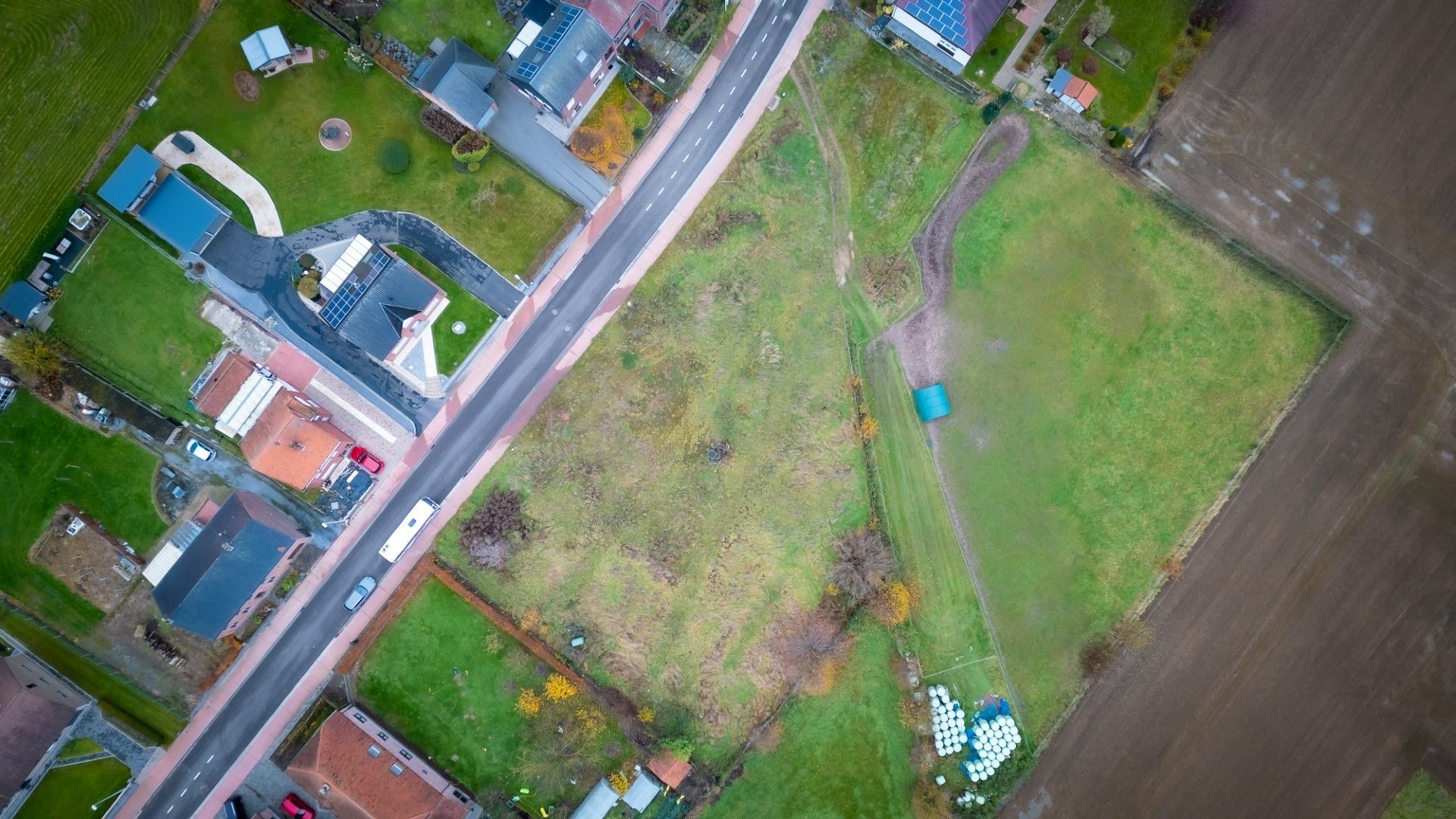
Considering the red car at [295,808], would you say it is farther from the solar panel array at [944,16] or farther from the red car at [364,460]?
the solar panel array at [944,16]

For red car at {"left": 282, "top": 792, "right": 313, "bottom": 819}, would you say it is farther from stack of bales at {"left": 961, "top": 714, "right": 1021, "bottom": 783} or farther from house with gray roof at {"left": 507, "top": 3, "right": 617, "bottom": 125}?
house with gray roof at {"left": 507, "top": 3, "right": 617, "bottom": 125}

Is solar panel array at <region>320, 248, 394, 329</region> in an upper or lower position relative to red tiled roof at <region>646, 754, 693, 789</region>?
upper

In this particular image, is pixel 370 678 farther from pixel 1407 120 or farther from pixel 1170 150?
pixel 1407 120

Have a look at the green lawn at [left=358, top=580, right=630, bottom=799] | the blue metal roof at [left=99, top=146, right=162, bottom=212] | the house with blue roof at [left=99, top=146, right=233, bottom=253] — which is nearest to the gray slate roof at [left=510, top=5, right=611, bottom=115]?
the house with blue roof at [left=99, top=146, right=233, bottom=253]

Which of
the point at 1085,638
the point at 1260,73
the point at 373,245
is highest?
the point at 1260,73

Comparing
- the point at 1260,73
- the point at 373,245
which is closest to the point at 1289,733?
the point at 1260,73

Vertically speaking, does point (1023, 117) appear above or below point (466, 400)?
above

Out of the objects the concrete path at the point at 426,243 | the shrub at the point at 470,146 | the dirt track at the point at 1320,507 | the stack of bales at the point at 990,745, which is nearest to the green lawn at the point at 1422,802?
the dirt track at the point at 1320,507
